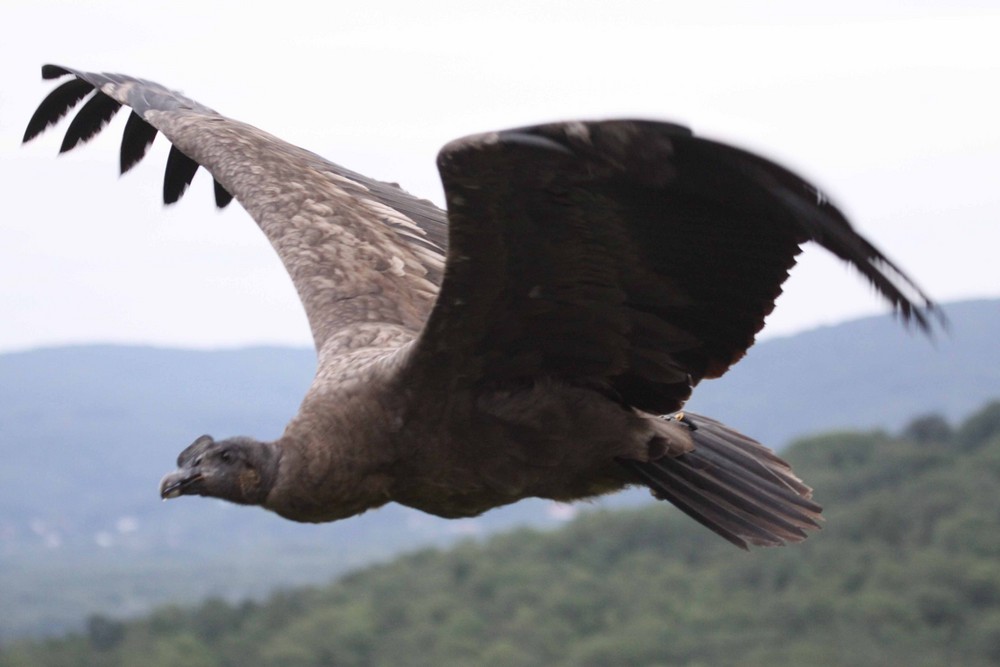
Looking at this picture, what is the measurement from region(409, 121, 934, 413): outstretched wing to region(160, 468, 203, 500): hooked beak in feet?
2.57

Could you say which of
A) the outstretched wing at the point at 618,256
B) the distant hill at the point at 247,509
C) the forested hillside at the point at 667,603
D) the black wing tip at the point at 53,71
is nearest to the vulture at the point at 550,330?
the outstretched wing at the point at 618,256

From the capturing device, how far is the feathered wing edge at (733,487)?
19.3ft

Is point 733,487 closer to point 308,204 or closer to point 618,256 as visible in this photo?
point 618,256

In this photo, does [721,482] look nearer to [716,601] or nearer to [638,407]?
[638,407]

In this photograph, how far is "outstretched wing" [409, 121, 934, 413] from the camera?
13.6 feet

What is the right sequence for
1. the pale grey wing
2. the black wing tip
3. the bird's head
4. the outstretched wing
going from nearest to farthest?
1. the outstretched wing
2. the bird's head
3. the pale grey wing
4. the black wing tip

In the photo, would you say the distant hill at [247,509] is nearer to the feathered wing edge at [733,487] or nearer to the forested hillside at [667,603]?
the forested hillside at [667,603]

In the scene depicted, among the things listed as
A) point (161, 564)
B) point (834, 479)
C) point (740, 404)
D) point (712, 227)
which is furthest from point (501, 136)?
point (740, 404)

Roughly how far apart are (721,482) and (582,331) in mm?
1119

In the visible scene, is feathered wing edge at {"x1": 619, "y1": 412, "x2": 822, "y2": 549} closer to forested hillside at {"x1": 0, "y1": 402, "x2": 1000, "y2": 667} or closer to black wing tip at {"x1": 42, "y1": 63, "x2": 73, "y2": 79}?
black wing tip at {"x1": 42, "y1": 63, "x2": 73, "y2": 79}

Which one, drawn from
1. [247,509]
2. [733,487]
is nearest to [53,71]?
[733,487]

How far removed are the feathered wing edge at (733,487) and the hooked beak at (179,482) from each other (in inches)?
58.0

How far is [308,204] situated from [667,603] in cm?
3758

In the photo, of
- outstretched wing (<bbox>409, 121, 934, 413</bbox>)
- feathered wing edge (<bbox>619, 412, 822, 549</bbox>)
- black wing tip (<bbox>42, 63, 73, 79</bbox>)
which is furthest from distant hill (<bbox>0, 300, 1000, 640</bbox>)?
outstretched wing (<bbox>409, 121, 934, 413</bbox>)
